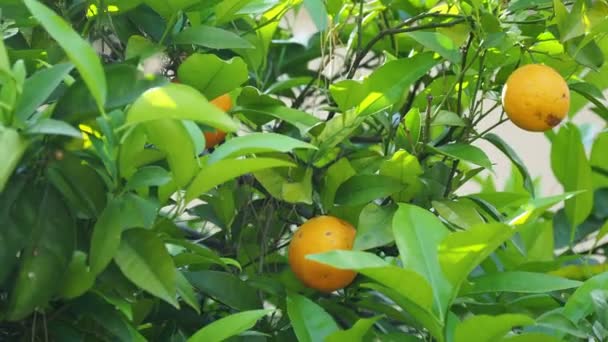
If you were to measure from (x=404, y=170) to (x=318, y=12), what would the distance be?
0.80 feet

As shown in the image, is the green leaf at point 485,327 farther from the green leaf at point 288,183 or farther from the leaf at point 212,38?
the leaf at point 212,38

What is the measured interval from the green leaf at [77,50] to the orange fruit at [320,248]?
0.89 ft

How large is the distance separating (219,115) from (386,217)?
0.88ft

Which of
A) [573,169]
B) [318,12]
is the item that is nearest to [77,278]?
[318,12]

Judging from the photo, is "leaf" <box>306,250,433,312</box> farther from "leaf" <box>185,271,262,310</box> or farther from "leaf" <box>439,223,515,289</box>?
"leaf" <box>185,271,262,310</box>

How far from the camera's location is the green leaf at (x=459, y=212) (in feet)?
3.01

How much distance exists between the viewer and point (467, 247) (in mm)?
774

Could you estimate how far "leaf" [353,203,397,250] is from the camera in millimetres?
871

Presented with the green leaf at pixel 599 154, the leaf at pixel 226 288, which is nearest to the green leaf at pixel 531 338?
the leaf at pixel 226 288

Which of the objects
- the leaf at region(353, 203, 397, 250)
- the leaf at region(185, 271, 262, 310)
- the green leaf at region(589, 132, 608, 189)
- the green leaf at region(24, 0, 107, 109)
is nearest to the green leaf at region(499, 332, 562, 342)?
the leaf at region(353, 203, 397, 250)

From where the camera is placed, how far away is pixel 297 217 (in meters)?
1.07

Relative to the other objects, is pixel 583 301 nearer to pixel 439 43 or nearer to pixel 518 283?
pixel 518 283

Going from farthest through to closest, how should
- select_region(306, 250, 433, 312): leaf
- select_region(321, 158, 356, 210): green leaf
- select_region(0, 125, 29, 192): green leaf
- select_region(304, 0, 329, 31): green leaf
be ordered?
select_region(304, 0, 329, 31): green leaf
select_region(321, 158, 356, 210): green leaf
select_region(306, 250, 433, 312): leaf
select_region(0, 125, 29, 192): green leaf

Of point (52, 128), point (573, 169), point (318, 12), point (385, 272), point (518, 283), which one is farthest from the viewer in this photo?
point (573, 169)
